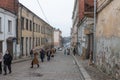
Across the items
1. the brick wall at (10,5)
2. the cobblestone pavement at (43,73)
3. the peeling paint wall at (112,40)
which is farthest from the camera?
the brick wall at (10,5)

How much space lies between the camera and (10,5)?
1275 inches

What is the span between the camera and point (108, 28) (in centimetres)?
1551

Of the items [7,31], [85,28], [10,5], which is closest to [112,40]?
[85,28]

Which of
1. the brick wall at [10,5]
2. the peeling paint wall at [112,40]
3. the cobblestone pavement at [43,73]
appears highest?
the brick wall at [10,5]

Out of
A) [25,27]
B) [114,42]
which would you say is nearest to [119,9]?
[114,42]

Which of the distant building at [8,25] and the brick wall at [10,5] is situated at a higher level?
the brick wall at [10,5]

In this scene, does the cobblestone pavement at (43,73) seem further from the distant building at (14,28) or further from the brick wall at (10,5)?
the brick wall at (10,5)

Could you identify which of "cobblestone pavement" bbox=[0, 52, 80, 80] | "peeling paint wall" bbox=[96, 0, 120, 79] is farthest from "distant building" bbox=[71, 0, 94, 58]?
"peeling paint wall" bbox=[96, 0, 120, 79]

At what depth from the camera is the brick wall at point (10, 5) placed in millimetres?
30195

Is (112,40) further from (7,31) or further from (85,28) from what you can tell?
(7,31)

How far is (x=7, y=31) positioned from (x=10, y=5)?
11.4 ft

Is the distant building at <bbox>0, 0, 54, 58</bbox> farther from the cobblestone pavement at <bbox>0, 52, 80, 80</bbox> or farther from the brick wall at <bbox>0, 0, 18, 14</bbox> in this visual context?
the cobblestone pavement at <bbox>0, 52, 80, 80</bbox>

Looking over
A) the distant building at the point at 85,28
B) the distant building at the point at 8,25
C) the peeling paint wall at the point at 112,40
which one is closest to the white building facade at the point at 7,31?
the distant building at the point at 8,25

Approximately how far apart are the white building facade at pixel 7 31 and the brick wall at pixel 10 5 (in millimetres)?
658
